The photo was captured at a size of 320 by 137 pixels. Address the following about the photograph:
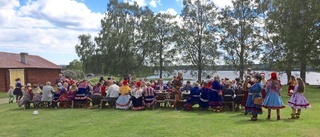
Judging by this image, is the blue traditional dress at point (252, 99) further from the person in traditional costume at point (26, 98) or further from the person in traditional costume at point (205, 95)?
the person in traditional costume at point (26, 98)

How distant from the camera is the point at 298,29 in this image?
23.5 metres

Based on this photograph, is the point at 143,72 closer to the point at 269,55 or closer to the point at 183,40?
the point at 183,40

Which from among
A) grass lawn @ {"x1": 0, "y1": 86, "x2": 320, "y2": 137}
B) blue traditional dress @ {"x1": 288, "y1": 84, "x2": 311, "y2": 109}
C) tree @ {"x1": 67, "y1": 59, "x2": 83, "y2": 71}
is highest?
tree @ {"x1": 67, "y1": 59, "x2": 83, "y2": 71}

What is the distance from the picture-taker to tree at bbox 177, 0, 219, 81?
30.0 metres

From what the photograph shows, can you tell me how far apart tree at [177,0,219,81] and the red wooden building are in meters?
14.1

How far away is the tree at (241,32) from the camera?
28.9 m

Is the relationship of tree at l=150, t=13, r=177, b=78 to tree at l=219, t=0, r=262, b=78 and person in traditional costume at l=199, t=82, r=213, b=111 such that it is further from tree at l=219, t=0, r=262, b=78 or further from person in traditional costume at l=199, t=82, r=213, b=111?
person in traditional costume at l=199, t=82, r=213, b=111

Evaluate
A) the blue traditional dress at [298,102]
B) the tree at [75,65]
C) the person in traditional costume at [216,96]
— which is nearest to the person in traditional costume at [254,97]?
the blue traditional dress at [298,102]

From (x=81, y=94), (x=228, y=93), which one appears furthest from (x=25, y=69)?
(x=228, y=93)

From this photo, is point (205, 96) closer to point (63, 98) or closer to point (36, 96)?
point (63, 98)

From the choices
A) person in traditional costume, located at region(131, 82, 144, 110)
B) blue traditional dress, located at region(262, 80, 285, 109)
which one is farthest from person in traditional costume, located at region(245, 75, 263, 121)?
person in traditional costume, located at region(131, 82, 144, 110)

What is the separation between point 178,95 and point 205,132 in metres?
4.71

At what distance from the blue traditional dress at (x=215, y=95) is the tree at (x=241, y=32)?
18343 millimetres

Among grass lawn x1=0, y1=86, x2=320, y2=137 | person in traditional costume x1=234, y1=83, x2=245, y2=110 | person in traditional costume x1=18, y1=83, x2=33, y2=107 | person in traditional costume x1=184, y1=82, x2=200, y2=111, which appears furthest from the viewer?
person in traditional costume x1=18, y1=83, x2=33, y2=107
